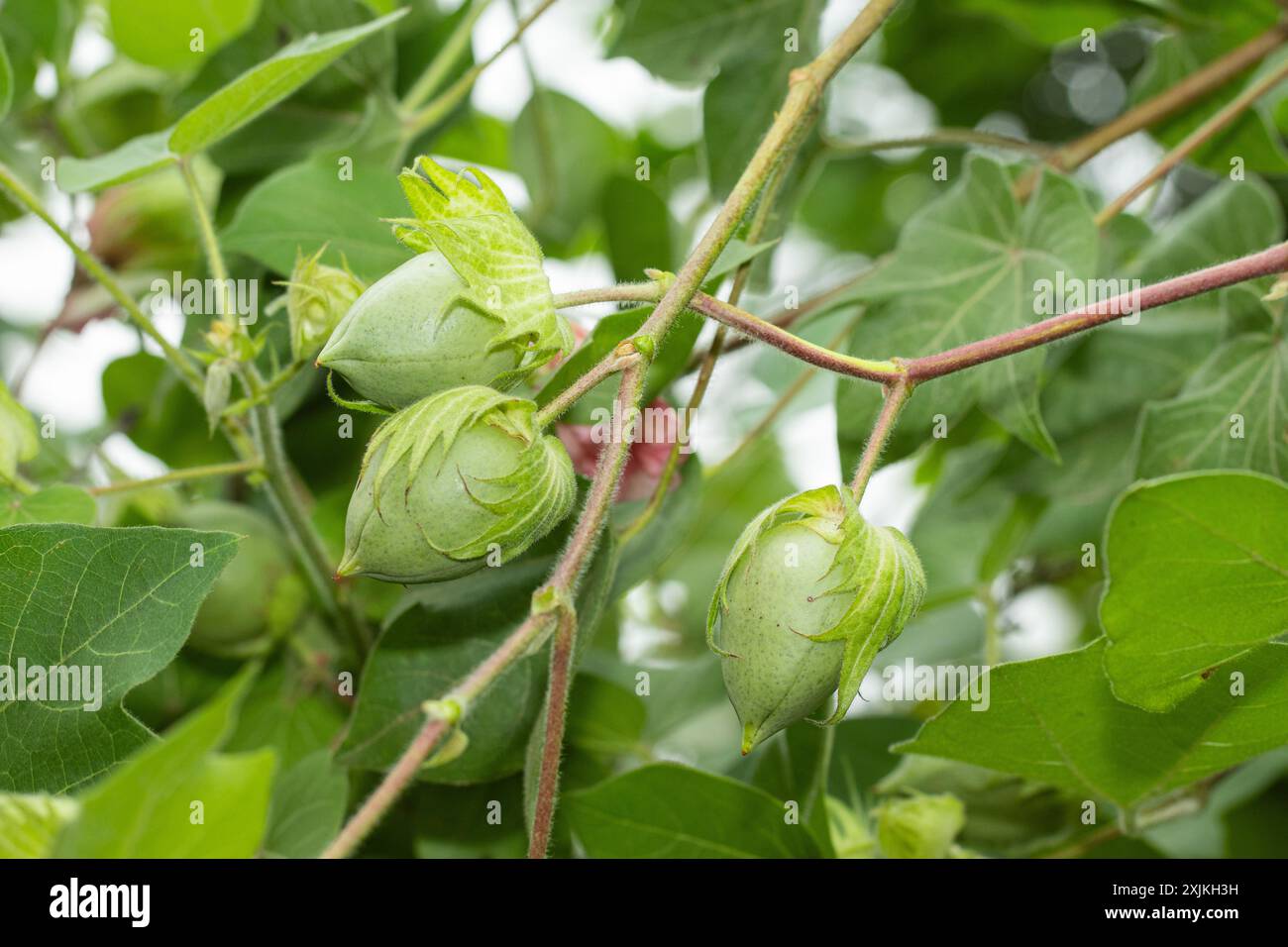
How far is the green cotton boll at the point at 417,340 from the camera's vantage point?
481 mm

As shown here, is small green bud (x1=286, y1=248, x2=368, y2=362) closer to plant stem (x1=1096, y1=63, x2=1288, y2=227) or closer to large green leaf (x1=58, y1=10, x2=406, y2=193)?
large green leaf (x1=58, y1=10, x2=406, y2=193)

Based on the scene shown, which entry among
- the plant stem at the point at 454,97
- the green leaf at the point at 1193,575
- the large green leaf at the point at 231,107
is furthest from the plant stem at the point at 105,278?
the green leaf at the point at 1193,575

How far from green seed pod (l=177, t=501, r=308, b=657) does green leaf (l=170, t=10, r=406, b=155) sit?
245 millimetres

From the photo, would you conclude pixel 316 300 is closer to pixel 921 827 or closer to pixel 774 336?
pixel 774 336

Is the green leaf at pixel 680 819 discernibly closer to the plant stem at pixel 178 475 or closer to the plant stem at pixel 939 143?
the plant stem at pixel 178 475

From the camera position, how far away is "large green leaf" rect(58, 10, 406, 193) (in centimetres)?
65

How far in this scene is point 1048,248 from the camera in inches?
30.2

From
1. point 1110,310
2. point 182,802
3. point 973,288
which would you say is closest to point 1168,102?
point 973,288

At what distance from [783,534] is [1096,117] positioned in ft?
3.05

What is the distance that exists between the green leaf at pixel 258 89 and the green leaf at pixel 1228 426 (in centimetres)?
50

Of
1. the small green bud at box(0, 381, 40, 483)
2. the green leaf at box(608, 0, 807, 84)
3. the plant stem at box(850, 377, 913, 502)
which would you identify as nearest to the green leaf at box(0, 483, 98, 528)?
the small green bud at box(0, 381, 40, 483)

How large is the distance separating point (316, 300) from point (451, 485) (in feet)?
0.62

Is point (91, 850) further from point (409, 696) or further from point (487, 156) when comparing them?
point (487, 156)

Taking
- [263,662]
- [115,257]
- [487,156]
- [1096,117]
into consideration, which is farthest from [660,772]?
[1096,117]
